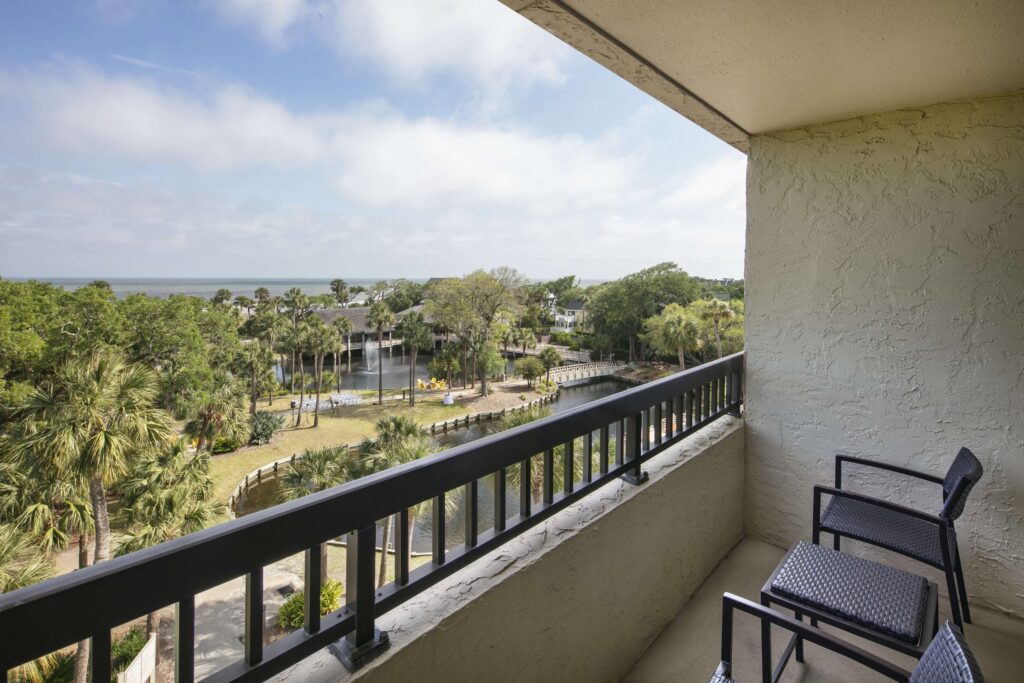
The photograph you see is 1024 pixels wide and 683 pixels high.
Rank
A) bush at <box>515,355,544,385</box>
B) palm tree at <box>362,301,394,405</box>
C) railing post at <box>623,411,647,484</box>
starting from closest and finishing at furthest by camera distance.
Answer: railing post at <box>623,411,647,484</box> → bush at <box>515,355,544,385</box> → palm tree at <box>362,301,394,405</box>

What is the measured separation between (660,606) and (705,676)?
0.23 m

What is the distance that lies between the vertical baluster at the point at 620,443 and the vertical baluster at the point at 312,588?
102 cm

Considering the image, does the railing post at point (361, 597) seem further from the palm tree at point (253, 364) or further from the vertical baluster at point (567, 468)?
the palm tree at point (253, 364)

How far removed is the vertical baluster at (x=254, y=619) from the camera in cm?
74

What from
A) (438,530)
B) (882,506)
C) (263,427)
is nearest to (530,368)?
(263,427)

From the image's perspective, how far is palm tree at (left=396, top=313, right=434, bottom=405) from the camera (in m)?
20.2

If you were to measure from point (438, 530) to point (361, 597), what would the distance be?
0.20 meters

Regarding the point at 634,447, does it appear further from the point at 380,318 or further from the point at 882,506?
the point at 380,318

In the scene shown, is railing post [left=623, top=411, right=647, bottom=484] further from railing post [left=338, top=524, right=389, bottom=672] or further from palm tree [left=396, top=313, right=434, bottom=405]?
palm tree [left=396, top=313, right=434, bottom=405]

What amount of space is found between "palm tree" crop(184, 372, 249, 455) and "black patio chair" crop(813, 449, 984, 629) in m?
17.4

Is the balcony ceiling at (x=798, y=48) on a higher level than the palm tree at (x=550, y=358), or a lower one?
higher

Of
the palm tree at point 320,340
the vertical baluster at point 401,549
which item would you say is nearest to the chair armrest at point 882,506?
the vertical baluster at point 401,549

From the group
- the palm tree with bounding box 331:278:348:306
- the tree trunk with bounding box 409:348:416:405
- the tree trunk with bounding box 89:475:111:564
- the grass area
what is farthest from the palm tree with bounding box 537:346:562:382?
the palm tree with bounding box 331:278:348:306

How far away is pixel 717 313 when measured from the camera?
474 inches
